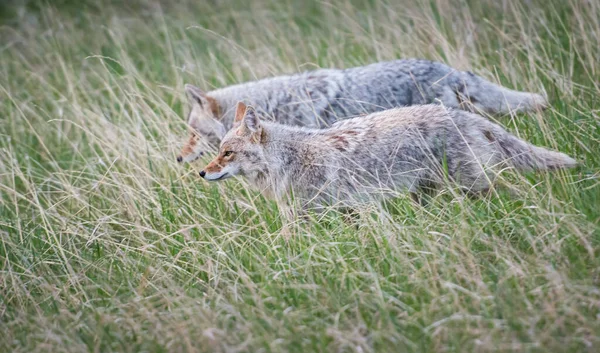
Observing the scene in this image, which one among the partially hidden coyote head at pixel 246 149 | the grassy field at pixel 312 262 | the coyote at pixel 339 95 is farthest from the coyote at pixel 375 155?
the coyote at pixel 339 95

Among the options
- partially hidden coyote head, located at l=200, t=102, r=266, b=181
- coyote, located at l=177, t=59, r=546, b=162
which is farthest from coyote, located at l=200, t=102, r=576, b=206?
coyote, located at l=177, t=59, r=546, b=162

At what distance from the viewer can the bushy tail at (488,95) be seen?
22.1ft

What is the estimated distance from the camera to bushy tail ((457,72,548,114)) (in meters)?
6.73

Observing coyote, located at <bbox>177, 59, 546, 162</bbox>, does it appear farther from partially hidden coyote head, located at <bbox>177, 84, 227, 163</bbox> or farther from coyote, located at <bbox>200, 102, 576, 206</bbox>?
coyote, located at <bbox>200, 102, 576, 206</bbox>

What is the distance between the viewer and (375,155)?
575 centimetres

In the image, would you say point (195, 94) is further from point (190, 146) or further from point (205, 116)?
point (190, 146)

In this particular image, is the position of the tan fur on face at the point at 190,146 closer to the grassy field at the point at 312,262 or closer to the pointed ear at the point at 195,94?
the grassy field at the point at 312,262

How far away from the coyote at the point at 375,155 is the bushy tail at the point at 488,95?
3.74ft

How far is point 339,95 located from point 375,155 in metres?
1.88

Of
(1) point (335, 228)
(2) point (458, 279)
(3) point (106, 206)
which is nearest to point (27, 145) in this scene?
(3) point (106, 206)

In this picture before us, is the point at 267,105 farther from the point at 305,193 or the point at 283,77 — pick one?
the point at 305,193

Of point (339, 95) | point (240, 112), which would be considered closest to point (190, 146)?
point (240, 112)

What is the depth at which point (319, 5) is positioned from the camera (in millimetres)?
12523

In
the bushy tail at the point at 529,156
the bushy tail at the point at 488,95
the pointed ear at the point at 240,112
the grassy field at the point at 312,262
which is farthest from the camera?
the bushy tail at the point at 488,95
